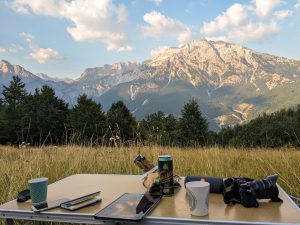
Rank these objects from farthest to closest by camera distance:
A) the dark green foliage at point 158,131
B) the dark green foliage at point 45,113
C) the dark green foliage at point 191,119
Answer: the dark green foliage at point 45,113 < the dark green foliage at point 191,119 < the dark green foliage at point 158,131

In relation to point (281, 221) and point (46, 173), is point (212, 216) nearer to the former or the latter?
point (281, 221)

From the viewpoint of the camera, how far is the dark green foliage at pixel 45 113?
1400 inches

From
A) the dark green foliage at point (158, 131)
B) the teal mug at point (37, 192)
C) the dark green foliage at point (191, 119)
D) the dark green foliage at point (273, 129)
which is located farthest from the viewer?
the dark green foliage at point (191, 119)

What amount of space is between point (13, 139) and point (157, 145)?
121ft

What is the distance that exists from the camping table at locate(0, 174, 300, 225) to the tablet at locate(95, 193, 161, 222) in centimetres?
4

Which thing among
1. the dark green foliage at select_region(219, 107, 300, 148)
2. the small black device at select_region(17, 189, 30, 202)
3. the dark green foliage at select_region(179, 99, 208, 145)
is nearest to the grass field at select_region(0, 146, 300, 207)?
the small black device at select_region(17, 189, 30, 202)

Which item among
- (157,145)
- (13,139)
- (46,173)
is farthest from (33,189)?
(13,139)

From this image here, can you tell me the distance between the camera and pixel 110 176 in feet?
7.39

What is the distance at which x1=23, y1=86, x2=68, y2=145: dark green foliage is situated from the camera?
3556cm

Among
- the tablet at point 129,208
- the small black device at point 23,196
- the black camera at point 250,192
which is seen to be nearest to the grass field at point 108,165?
the small black device at point 23,196

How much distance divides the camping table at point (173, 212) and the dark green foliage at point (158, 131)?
336 cm

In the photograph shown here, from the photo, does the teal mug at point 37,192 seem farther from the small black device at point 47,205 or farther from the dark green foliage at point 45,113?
the dark green foliage at point 45,113

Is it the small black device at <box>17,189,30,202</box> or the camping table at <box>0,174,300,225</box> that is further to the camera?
the small black device at <box>17,189,30,202</box>

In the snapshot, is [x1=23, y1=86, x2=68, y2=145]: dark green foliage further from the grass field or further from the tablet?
the tablet
